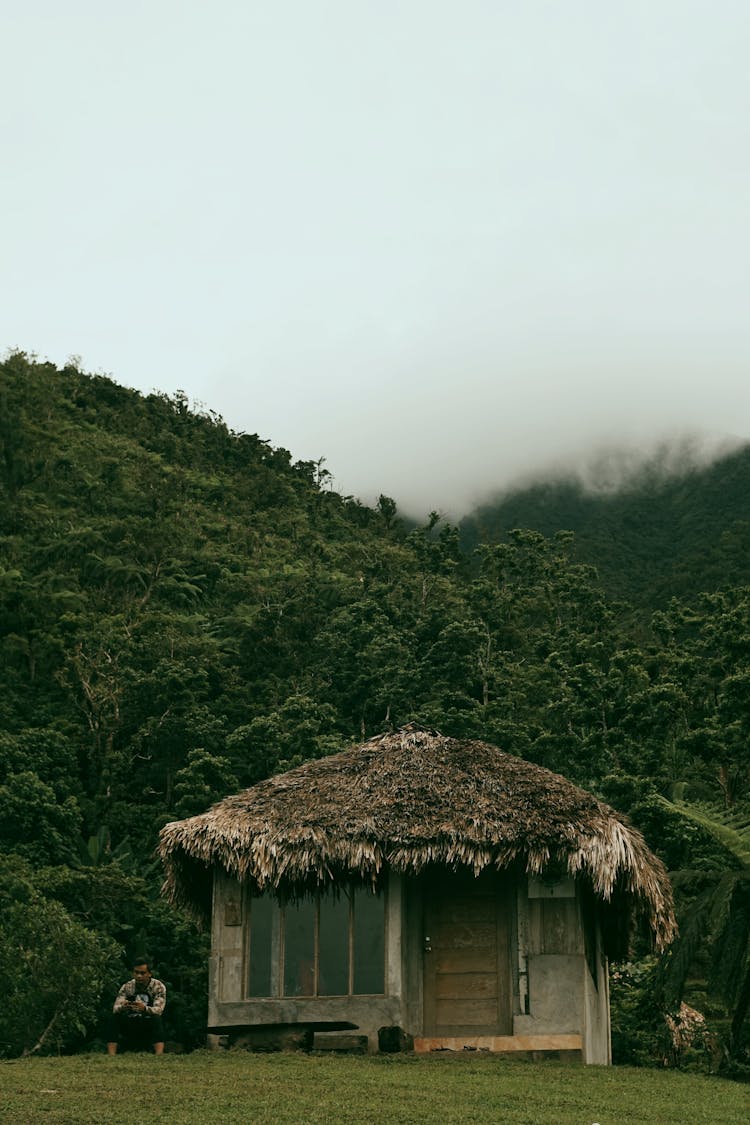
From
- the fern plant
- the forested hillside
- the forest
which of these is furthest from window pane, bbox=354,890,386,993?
the forested hillside

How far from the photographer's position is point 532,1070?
1359 centimetres

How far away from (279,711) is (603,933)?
14.9m

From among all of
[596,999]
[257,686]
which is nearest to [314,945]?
[596,999]

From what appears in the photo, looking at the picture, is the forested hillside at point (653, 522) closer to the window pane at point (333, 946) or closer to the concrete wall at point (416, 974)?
the concrete wall at point (416, 974)

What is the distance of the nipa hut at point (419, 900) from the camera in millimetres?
14883

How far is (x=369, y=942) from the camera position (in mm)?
15266

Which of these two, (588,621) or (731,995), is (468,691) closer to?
(588,621)

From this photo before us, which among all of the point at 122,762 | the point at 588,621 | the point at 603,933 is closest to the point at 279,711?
the point at 122,762

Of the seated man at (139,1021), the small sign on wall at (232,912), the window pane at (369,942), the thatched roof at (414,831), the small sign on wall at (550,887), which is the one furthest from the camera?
the small sign on wall at (232,912)

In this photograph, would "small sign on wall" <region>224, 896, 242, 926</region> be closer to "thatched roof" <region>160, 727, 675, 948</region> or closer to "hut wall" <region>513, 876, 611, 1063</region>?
"thatched roof" <region>160, 727, 675, 948</region>

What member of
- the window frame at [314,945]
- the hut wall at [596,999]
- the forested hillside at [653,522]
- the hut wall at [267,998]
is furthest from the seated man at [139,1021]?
the forested hillside at [653,522]

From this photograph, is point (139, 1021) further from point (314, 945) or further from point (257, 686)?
point (257, 686)

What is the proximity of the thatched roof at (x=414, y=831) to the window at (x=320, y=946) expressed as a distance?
0.27m

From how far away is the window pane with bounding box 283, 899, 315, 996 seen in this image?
50.4 ft
